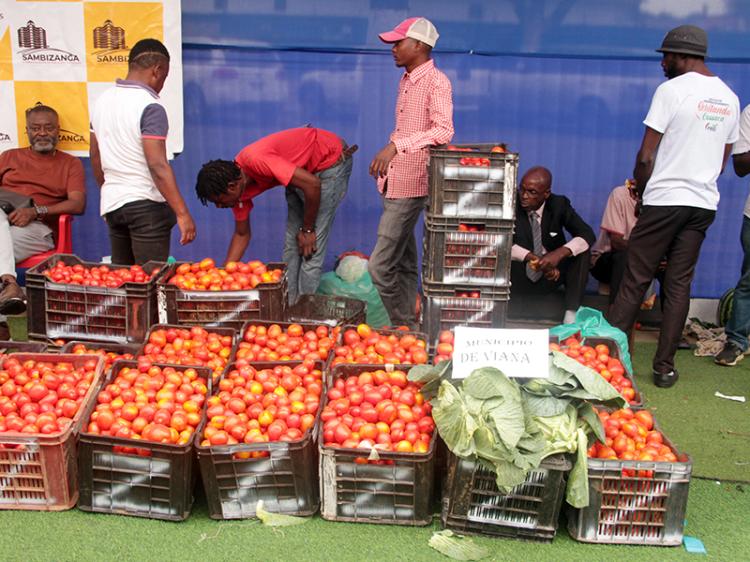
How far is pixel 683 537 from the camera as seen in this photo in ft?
10.8

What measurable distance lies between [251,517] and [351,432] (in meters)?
0.56

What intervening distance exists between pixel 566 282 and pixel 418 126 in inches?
63.6

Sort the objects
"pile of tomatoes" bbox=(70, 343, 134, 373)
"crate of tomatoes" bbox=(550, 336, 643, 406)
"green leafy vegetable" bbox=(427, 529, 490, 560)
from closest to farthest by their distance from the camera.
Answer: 1. "green leafy vegetable" bbox=(427, 529, 490, 560)
2. "crate of tomatoes" bbox=(550, 336, 643, 406)
3. "pile of tomatoes" bbox=(70, 343, 134, 373)

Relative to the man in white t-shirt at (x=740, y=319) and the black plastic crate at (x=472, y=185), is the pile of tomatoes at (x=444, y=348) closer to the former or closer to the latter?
the black plastic crate at (x=472, y=185)

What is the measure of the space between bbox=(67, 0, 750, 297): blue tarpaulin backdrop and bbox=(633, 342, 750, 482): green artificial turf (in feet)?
3.14

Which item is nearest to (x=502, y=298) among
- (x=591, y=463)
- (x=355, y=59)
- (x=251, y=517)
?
(x=591, y=463)

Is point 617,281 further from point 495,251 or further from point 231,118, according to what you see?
point 231,118

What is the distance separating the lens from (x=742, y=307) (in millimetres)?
5465

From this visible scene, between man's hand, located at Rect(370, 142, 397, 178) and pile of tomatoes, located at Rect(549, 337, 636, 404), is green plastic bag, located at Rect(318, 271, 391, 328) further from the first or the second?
pile of tomatoes, located at Rect(549, 337, 636, 404)

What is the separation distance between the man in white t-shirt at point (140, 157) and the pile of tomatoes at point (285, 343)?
0.82 m

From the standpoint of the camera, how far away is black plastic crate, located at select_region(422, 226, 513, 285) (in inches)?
175

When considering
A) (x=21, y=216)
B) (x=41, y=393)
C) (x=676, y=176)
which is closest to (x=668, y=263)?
(x=676, y=176)

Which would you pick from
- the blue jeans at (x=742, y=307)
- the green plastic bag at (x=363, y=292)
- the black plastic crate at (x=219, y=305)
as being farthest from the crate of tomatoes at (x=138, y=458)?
the blue jeans at (x=742, y=307)

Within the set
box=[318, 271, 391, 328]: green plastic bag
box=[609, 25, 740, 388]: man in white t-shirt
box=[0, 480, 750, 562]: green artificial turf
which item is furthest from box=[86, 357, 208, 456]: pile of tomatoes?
box=[609, 25, 740, 388]: man in white t-shirt
